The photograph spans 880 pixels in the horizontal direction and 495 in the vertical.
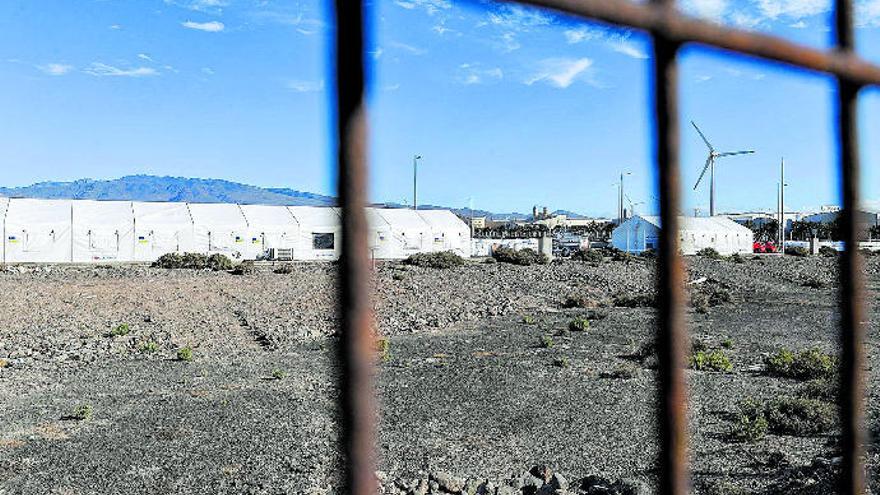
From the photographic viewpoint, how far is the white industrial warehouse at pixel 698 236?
46.2m

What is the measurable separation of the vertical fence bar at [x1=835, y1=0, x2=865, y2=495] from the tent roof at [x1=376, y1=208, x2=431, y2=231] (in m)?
35.4

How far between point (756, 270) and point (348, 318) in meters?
34.7

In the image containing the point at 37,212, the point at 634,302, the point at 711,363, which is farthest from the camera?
the point at 37,212

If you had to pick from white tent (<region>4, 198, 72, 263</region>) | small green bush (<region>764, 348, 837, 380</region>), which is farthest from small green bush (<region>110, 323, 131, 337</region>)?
white tent (<region>4, 198, 72, 263</region>)

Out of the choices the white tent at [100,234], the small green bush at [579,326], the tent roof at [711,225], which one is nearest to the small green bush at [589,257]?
the tent roof at [711,225]

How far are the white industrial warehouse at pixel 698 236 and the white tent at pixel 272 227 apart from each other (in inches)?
836

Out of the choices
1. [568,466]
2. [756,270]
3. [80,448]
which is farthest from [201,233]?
[568,466]

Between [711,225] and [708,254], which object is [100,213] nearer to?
[708,254]

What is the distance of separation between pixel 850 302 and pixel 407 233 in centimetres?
3601

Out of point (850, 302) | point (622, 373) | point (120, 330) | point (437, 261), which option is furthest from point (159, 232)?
point (850, 302)

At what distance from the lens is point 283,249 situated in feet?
111

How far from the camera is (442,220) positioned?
39.5 meters

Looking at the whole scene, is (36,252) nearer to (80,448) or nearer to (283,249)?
(283,249)

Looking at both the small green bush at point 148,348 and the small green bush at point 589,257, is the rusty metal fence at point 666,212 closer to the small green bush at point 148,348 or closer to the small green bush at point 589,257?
the small green bush at point 148,348
